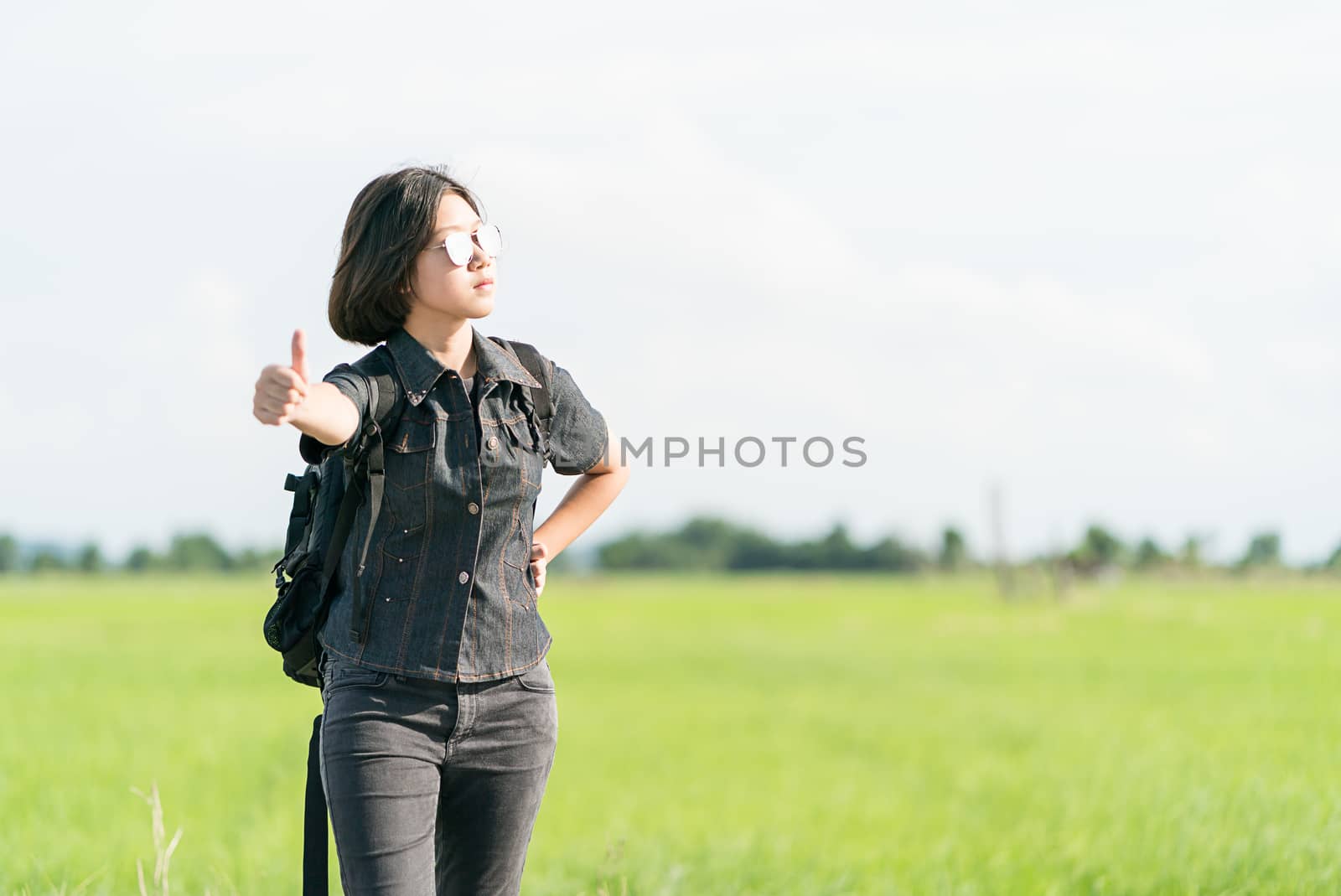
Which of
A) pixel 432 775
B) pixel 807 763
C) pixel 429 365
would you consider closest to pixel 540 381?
pixel 429 365

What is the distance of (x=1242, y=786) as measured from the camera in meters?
8.20

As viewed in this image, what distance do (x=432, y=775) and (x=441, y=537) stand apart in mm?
659

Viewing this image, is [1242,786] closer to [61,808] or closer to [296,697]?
[61,808]

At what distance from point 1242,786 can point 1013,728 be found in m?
5.07

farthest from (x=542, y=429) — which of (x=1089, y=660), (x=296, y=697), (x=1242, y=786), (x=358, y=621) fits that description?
(x=1089, y=660)

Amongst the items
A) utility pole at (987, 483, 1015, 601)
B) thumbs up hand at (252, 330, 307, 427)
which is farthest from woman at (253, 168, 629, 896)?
utility pole at (987, 483, 1015, 601)

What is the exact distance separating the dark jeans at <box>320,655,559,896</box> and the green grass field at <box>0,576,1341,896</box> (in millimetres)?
968

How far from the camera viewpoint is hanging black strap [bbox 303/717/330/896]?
350 cm

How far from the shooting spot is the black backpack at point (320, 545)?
3275mm

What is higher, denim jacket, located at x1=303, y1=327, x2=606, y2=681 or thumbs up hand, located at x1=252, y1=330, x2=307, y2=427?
thumbs up hand, located at x1=252, y1=330, x2=307, y2=427

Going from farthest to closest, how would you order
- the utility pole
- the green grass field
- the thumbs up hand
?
the utility pole < the green grass field < the thumbs up hand

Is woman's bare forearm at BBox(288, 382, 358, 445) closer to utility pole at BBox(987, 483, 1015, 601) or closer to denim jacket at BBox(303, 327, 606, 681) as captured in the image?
denim jacket at BBox(303, 327, 606, 681)

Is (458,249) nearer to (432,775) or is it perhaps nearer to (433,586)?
(433,586)

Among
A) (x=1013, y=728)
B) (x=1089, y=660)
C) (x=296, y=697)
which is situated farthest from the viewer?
(x=1089, y=660)
